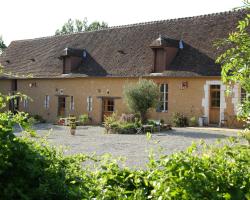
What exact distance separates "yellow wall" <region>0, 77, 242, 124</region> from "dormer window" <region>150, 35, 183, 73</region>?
2.76ft

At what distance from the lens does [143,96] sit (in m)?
22.2

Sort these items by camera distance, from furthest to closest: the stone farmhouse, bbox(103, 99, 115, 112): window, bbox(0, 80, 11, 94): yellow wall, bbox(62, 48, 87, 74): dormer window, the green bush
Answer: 1. bbox(0, 80, 11, 94): yellow wall
2. the green bush
3. bbox(62, 48, 87, 74): dormer window
4. bbox(103, 99, 115, 112): window
5. the stone farmhouse

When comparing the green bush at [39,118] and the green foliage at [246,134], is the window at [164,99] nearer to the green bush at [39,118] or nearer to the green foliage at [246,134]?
the green bush at [39,118]

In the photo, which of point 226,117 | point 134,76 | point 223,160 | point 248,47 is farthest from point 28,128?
point 134,76

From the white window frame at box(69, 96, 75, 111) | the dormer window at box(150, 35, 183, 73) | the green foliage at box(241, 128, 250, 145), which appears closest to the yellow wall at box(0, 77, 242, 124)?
the white window frame at box(69, 96, 75, 111)

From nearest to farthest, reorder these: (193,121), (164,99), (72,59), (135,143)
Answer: (135,143), (193,121), (164,99), (72,59)

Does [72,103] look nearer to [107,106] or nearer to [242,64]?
[107,106]

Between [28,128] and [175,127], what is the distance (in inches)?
824

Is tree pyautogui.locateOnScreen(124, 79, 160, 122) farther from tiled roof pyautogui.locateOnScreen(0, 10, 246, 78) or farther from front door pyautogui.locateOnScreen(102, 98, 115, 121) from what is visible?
front door pyautogui.locateOnScreen(102, 98, 115, 121)

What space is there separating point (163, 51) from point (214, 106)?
4.64m

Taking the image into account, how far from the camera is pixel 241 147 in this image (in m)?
3.41

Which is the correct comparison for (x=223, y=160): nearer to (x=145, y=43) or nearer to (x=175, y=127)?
(x=175, y=127)

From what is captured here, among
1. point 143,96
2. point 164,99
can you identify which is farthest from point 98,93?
point 143,96

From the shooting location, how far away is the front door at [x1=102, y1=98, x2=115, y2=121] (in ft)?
91.0
